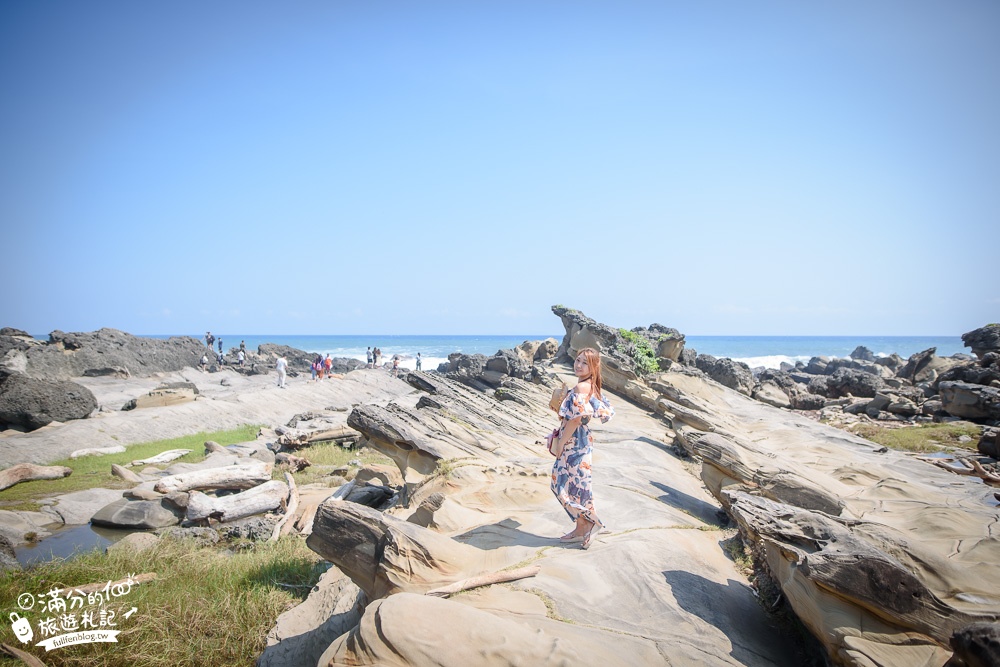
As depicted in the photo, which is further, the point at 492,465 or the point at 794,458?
the point at 794,458

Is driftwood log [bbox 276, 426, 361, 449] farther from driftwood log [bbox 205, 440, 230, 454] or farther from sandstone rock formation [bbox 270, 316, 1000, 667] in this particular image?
sandstone rock formation [bbox 270, 316, 1000, 667]

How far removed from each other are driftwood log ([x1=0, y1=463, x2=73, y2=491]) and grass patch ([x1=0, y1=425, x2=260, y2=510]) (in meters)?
0.13

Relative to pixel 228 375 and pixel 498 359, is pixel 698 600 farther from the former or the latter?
pixel 228 375

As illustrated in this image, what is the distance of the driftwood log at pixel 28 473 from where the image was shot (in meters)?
11.9

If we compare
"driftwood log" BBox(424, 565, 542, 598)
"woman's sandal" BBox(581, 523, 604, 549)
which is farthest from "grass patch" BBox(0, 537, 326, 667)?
"woman's sandal" BBox(581, 523, 604, 549)

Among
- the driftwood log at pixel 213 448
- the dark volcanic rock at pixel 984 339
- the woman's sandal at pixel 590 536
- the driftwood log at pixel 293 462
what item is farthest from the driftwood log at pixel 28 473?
the dark volcanic rock at pixel 984 339

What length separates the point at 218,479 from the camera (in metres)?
11.9

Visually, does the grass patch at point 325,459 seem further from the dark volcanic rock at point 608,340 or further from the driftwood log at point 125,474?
the dark volcanic rock at point 608,340

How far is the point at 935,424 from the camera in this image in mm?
16859

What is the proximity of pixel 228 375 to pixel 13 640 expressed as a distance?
114 feet

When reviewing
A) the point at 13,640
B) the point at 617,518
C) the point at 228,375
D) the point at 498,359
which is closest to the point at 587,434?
the point at 617,518

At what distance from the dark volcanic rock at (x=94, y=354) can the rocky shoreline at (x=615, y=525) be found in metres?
11.8

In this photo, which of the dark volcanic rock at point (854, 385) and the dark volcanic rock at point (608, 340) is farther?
the dark volcanic rock at point (854, 385)

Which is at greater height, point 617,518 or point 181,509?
point 617,518
